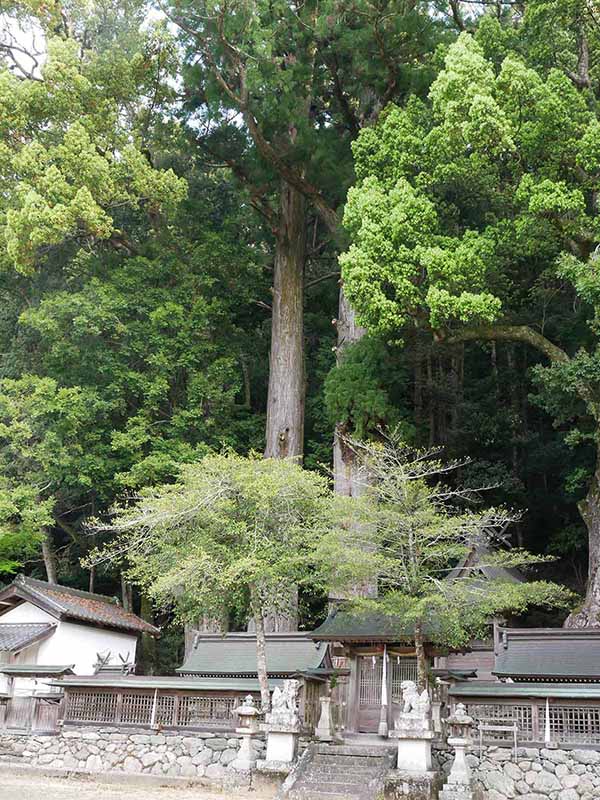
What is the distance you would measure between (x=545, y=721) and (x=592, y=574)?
4618mm

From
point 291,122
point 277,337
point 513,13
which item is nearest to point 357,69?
point 291,122

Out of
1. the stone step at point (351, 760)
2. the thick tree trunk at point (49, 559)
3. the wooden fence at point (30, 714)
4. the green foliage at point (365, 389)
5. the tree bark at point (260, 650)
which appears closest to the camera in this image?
the stone step at point (351, 760)

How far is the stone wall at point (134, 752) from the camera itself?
11.8 meters

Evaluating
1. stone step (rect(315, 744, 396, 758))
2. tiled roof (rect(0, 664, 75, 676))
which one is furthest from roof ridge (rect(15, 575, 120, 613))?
stone step (rect(315, 744, 396, 758))

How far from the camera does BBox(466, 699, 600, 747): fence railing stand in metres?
10.6

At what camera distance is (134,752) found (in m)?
12.4

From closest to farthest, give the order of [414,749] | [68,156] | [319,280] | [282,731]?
[414,749] < [282,731] < [68,156] < [319,280]

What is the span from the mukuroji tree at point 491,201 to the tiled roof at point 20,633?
9984 mm

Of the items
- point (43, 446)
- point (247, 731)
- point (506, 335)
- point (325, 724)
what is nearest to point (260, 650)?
point (247, 731)

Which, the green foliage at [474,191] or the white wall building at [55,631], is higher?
the green foliage at [474,191]

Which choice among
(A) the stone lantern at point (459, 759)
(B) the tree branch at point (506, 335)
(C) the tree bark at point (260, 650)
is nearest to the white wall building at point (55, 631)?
(C) the tree bark at point (260, 650)

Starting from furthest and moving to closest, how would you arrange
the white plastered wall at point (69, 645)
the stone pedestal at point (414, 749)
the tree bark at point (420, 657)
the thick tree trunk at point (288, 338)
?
the thick tree trunk at point (288, 338)
the white plastered wall at point (69, 645)
the tree bark at point (420, 657)
the stone pedestal at point (414, 749)

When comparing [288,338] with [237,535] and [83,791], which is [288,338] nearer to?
[237,535]

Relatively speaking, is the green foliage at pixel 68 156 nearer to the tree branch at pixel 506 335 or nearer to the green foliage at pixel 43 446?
the green foliage at pixel 43 446
